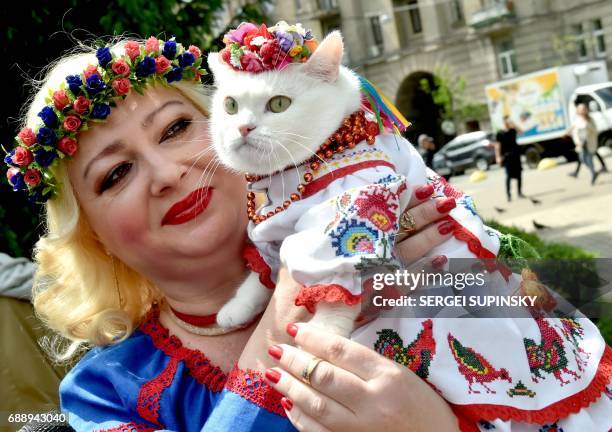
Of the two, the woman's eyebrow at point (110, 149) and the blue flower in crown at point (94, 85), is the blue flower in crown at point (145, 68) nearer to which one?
the blue flower in crown at point (94, 85)

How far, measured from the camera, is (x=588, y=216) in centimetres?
984

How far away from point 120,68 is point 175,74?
193 millimetres

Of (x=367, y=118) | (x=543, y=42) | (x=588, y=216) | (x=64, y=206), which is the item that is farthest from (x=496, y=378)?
(x=543, y=42)

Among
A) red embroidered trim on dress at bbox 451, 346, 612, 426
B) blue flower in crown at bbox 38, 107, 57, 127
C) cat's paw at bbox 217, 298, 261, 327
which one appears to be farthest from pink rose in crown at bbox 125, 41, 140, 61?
red embroidered trim on dress at bbox 451, 346, 612, 426

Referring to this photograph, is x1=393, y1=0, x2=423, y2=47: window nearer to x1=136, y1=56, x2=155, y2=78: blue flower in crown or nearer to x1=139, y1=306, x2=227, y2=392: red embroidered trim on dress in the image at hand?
x1=136, y1=56, x2=155, y2=78: blue flower in crown

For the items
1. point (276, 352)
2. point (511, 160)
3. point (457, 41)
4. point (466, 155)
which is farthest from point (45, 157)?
point (457, 41)

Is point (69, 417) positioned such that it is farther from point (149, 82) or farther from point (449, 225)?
point (449, 225)

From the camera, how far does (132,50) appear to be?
221 cm

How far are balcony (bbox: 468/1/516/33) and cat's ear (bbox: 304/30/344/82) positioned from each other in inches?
1120

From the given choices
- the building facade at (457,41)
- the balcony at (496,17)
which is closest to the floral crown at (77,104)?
the building facade at (457,41)

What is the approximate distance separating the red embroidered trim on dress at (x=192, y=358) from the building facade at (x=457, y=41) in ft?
79.0

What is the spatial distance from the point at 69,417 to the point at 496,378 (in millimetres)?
1380

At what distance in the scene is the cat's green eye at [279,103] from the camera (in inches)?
73.4

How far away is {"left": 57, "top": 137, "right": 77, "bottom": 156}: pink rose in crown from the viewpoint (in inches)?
82.4
